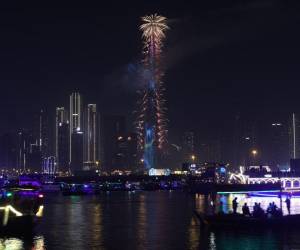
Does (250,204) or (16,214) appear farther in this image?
(250,204)

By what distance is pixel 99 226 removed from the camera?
146 ft

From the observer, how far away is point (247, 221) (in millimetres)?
38875

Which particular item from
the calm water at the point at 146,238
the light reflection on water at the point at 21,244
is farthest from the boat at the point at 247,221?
the light reflection on water at the point at 21,244

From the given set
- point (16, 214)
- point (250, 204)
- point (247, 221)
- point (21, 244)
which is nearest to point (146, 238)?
point (247, 221)

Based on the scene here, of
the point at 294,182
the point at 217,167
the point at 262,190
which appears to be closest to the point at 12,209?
the point at 262,190

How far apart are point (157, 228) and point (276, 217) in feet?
26.2

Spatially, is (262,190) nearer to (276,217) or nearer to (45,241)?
(276,217)

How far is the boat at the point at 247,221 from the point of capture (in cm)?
3869

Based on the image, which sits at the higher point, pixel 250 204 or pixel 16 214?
pixel 16 214

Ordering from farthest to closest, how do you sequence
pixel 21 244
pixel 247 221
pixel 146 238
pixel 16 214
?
pixel 247 221, pixel 16 214, pixel 146 238, pixel 21 244

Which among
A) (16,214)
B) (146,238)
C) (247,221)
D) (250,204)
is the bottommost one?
(146,238)

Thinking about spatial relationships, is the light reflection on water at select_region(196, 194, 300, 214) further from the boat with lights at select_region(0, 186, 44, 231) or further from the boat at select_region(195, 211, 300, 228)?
the boat with lights at select_region(0, 186, 44, 231)

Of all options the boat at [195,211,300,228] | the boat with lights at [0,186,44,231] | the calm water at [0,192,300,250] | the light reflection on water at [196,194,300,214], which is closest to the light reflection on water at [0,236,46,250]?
the calm water at [0,192,300,250]

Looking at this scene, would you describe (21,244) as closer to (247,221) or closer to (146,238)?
(146,238)
